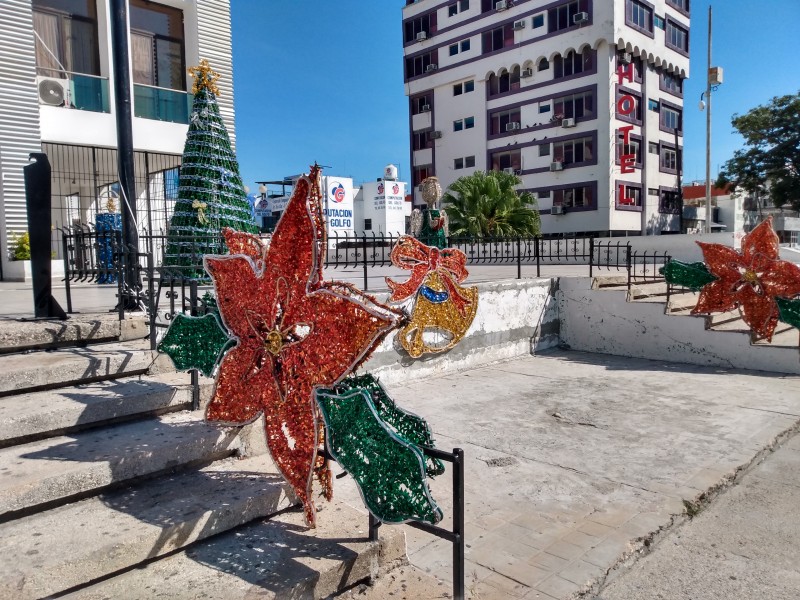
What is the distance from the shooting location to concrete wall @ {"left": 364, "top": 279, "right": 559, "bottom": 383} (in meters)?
7.62

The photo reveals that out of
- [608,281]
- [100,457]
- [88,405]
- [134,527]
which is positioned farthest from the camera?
[608,281]

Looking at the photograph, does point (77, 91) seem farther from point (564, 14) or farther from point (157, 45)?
point (564, 14)

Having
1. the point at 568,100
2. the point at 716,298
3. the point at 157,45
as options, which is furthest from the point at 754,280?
the point at 568,100

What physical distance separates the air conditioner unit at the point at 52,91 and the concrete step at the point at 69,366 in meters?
11.3

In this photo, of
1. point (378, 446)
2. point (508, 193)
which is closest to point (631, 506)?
point (378, 446)

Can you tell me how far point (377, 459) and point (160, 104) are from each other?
1387 cm

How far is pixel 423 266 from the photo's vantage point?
7914mm

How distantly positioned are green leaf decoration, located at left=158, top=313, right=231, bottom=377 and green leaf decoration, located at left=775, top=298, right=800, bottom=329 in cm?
777

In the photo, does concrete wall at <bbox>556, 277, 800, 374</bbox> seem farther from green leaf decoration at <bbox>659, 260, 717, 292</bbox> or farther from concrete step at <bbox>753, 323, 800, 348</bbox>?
green leaf decoration at <bbox>659, 260, 717, 292</bbox>

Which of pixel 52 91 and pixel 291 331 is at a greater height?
pixel 52 91

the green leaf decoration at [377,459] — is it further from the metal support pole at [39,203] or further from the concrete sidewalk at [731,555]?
the metal support pole at [39,203]

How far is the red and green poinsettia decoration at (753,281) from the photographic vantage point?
7.87 m

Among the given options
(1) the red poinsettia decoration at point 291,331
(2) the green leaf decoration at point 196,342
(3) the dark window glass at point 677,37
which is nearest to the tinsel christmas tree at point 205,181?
(2) the green leaf decoration at point 196,342

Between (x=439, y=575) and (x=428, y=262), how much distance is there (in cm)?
531
